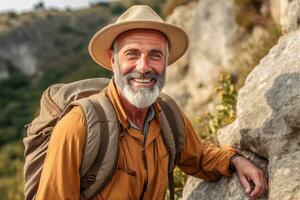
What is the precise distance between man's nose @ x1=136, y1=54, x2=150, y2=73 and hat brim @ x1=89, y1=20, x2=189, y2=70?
22 centimetres

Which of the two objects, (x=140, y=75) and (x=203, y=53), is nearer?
(x=140, y=75)

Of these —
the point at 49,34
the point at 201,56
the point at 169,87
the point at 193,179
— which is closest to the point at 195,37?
the point at 201,56

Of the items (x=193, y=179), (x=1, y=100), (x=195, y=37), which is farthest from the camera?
(x=1, y=100)


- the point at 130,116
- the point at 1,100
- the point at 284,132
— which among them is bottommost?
the point at 1,100

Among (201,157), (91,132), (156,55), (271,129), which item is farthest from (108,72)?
(91,132)

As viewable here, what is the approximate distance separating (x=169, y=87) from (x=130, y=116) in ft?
49.7

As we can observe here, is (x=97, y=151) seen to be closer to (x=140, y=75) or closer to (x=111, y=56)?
(x=140, y=75)

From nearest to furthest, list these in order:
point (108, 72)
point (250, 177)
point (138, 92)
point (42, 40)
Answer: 1. point (138, 92)
2. point (250, 177)
3. point (108, 72)
4. point (42, 40)

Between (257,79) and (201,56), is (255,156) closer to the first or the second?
(257,79)

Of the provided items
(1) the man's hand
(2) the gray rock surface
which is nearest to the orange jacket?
(1) the man's hand

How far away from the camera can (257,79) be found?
4.14 meters

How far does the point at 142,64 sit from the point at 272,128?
1045 mm

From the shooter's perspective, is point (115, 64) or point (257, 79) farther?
point (257, 79)

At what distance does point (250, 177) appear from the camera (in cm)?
365
